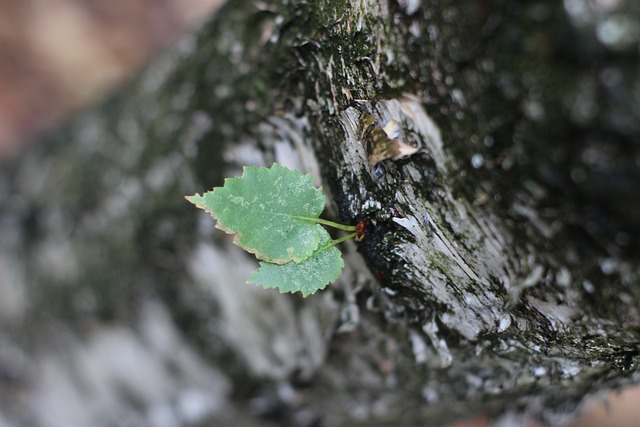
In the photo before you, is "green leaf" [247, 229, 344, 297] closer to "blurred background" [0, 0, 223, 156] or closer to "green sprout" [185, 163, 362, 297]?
"green sprout" [185, 163, 362, 297]

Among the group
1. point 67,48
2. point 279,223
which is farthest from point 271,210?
point 67,48

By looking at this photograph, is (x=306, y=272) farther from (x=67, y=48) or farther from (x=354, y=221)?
(x=67, y=48)

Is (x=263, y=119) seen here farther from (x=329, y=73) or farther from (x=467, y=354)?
(x=467, y=354)

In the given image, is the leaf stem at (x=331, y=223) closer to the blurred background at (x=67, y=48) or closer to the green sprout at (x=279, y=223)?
the green sprout at (x=279, y=223)

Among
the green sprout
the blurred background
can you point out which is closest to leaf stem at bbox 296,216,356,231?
the green sprout

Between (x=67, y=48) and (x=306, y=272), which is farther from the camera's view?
(x=67, y=48)

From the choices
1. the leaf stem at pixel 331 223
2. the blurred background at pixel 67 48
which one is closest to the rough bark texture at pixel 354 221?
the leaf stem at pixel 331 223
